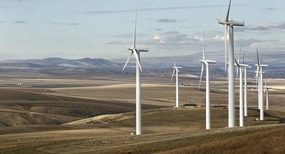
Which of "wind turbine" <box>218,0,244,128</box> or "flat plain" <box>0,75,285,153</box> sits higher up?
"wind turbine" <box>218,0,244,128</box>

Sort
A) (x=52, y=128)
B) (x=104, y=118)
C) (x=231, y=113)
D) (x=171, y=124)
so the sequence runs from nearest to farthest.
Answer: (x=231, y=113) < (x=52, y=128) < (x=171, y=124) < (x=104, y=118)

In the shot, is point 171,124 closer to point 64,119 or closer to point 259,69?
point 259,69

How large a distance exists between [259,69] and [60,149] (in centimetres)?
5197

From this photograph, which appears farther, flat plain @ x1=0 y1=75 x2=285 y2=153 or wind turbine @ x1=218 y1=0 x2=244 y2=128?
wind turbine @ x1=218 y1=0 x2=244 y2=128

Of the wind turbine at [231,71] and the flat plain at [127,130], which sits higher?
the wind turbine at [231,71]

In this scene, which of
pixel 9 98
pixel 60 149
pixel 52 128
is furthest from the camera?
pixel 9 98

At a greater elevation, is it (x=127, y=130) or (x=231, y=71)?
(x=231, y=71)

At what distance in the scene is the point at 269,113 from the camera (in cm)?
→ 10712

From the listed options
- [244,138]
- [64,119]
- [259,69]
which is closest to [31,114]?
[64,119]

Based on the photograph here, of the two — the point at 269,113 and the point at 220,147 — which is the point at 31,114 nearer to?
the point at 269,113

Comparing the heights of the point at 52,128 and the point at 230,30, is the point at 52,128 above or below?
below

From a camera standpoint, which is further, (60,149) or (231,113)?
(231,113)

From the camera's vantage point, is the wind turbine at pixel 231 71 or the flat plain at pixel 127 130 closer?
the flat plain at pixel 127 130

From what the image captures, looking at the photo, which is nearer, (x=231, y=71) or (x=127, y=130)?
(x=231, y=71)
